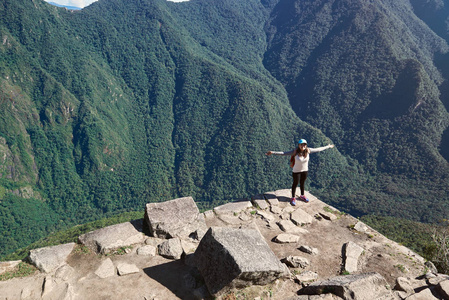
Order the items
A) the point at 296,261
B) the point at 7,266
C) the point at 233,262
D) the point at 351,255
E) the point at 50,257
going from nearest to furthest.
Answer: the point at 233,262
the point at 7,266
the point at 50,257
the point at 296,261
the point at 351,255

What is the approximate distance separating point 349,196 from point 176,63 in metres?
115

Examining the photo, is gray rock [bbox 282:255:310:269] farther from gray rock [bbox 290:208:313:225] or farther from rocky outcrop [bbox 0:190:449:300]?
gray rock [bbox 290:208:313:225]

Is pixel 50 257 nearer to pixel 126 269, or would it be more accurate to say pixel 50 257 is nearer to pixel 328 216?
pixel 126 269

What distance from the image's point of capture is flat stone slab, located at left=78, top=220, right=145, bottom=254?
689cm

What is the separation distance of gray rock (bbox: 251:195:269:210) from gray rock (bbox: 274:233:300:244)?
1.64m

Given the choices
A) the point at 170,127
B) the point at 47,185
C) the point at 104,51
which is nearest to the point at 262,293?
the point at 47,185

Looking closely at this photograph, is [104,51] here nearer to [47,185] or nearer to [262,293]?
[47,185]

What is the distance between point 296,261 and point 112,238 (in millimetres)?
4861

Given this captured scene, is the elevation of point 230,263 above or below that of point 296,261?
above

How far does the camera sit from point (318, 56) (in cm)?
14875

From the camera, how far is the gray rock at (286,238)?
299 inches

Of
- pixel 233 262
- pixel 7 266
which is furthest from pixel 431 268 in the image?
pixel 7 266

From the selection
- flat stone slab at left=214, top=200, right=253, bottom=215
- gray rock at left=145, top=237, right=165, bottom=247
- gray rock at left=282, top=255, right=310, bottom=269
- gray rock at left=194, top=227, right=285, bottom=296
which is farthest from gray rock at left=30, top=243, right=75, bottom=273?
gray rock at left=282, top=255, right=310, bottom=269

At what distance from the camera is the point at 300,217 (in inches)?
348
